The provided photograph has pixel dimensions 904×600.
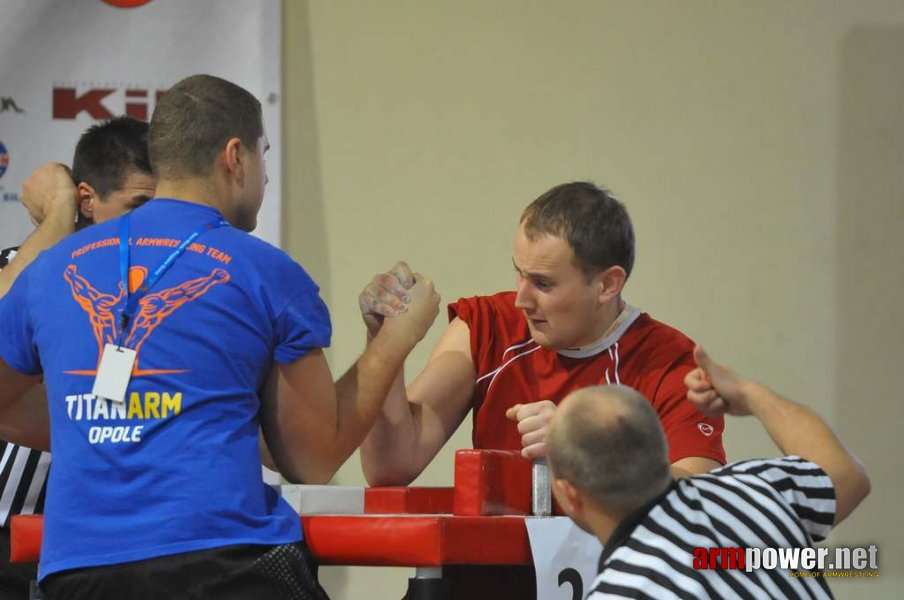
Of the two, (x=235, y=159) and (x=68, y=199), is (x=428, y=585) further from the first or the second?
(x=68, y=199)

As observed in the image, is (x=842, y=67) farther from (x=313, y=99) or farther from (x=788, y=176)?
(x=313, y=99)

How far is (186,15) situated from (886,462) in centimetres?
241

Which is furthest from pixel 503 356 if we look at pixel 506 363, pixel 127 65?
pixel 127 65

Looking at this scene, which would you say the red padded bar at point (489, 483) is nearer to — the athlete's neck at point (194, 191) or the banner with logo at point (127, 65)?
Answer: the athlete's neck at point (194, 191)

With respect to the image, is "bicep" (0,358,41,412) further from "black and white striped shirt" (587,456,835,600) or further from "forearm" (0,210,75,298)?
"black and white striped shirt" (587,456,835,600)

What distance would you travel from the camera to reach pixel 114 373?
66.3 inches

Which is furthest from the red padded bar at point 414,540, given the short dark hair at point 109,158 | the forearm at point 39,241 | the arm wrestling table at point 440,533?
the short dark hair at point 109,158

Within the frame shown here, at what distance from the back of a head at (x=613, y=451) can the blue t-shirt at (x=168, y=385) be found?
0.40 metres

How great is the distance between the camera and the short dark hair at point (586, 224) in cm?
240

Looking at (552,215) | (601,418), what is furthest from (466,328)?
(601,418)

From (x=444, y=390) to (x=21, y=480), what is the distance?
86cm

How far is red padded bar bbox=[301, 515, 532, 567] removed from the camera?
176 centimetres

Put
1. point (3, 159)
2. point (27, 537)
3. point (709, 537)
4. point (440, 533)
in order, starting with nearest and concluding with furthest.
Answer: point (709, 537)
point (440, 533)
point (27, 537)
point (3, 159)

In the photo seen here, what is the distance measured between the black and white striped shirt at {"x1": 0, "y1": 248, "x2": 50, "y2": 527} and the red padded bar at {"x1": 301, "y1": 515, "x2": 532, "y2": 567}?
950 mm
